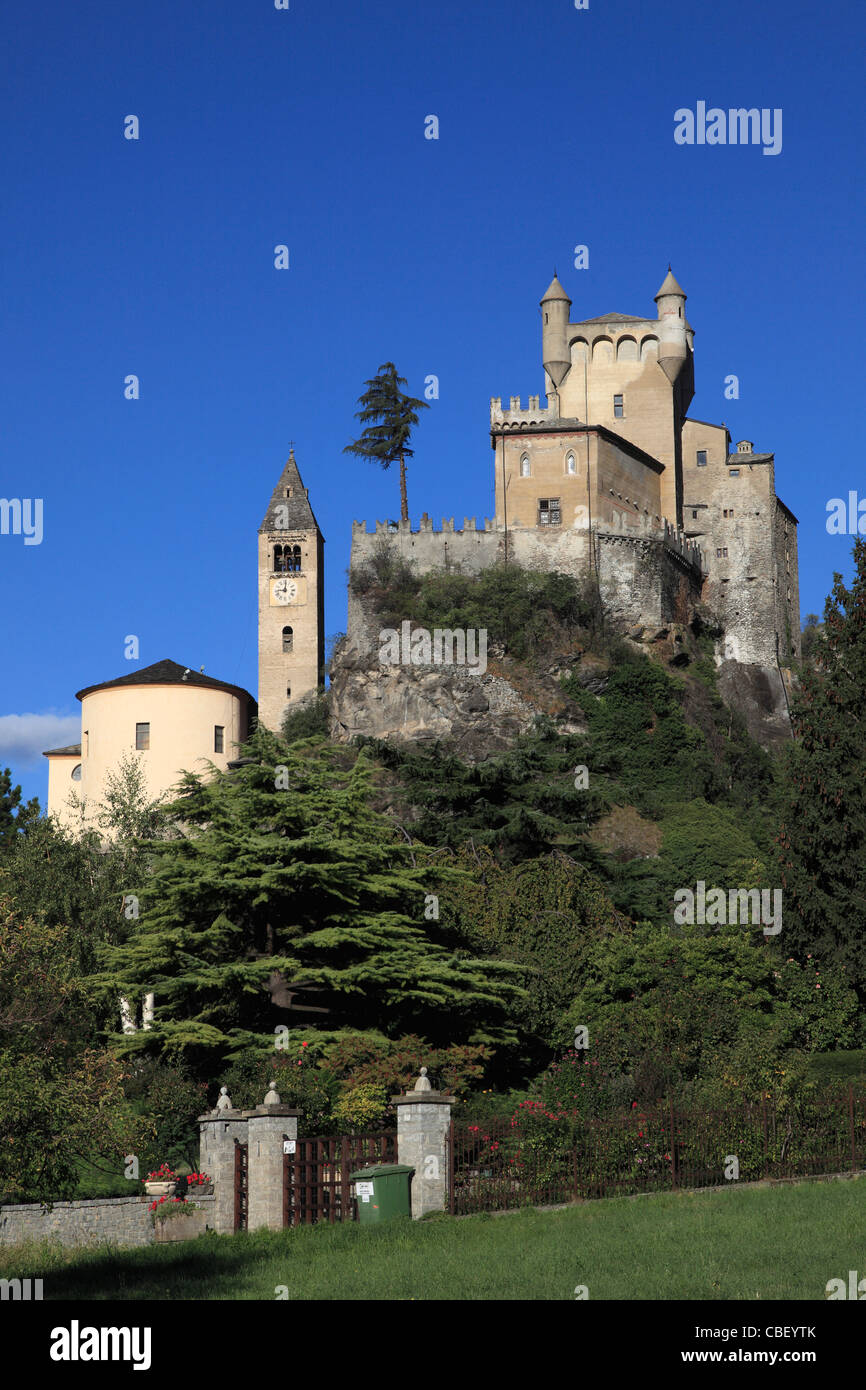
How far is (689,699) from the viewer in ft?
216

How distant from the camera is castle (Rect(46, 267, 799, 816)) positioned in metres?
64.5

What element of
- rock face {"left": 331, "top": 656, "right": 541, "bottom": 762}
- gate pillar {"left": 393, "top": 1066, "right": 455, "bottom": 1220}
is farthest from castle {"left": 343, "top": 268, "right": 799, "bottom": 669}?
gate pillar {"left": 393, "top": 1066, "right": 455, "bottom": 1220}

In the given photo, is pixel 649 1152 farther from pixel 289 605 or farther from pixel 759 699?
pixel 289 605

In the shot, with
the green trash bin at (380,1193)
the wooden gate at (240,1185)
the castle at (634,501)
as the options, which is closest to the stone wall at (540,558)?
the castle at (634,501)

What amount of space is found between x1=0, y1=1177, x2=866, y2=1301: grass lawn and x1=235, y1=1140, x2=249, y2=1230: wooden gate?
1309mm

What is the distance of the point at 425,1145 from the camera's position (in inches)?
827

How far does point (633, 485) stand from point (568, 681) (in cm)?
1340

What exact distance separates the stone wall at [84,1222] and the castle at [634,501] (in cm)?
4649

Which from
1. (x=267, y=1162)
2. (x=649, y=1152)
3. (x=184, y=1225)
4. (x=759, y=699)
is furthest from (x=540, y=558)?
(x=267, y=1162)

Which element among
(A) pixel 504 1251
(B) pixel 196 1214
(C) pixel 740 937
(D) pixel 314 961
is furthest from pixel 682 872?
(A) pixel 504 1251

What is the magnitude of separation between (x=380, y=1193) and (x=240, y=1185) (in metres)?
2.49

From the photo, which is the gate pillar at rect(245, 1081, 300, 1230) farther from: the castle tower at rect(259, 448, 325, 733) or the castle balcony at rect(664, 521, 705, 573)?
the castle tower at rect(259, 448, 325, 733)

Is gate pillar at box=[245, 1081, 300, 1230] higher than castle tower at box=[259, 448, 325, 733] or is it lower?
lower

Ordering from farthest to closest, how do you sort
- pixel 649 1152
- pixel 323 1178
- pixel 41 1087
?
pixel 649 1152
pixel 323 1178
pixel 41 1087
